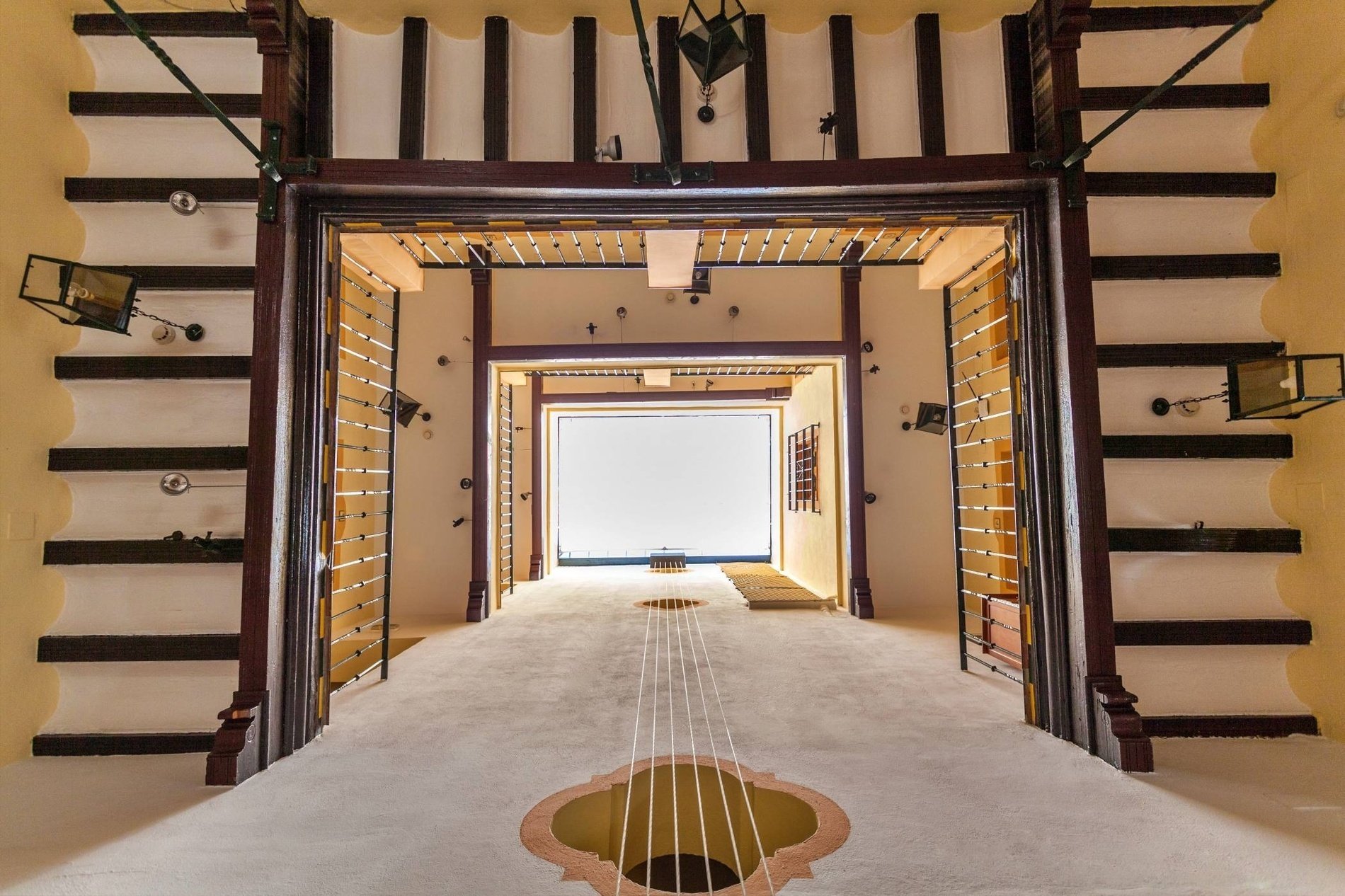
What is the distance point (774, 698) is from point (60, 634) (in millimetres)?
3276

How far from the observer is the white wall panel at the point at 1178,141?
2951 mm

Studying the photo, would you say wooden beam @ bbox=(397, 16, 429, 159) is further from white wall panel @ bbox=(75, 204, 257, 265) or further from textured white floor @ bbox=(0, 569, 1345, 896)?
textured white floor @ bbox=(0, 569, 1345, 896)

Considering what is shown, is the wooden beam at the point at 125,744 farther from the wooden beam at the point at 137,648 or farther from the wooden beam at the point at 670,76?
the wooden beam at the point at 670,76

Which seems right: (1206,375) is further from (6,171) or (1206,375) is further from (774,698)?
(6,171)

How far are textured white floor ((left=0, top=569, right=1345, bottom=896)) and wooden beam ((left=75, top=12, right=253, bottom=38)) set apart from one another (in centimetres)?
318

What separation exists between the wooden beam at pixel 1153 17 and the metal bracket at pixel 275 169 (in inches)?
142

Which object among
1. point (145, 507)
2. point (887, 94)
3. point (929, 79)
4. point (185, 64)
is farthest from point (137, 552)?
point (929, 79)

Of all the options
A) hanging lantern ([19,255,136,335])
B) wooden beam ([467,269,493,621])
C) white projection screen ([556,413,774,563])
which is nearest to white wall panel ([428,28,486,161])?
hanging lantern ([19,255,136,335])

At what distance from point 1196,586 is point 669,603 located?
16.1 ft

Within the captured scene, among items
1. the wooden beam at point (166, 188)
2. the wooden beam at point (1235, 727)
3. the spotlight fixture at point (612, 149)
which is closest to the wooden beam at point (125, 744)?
the wooden beam at point (166, 188)

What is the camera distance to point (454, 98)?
3037 millimetres

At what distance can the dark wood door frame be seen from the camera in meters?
2.68

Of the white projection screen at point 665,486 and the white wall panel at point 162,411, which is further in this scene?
Result: the white projection screen at point 665,486

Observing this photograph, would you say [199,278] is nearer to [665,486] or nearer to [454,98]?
[454,98]
